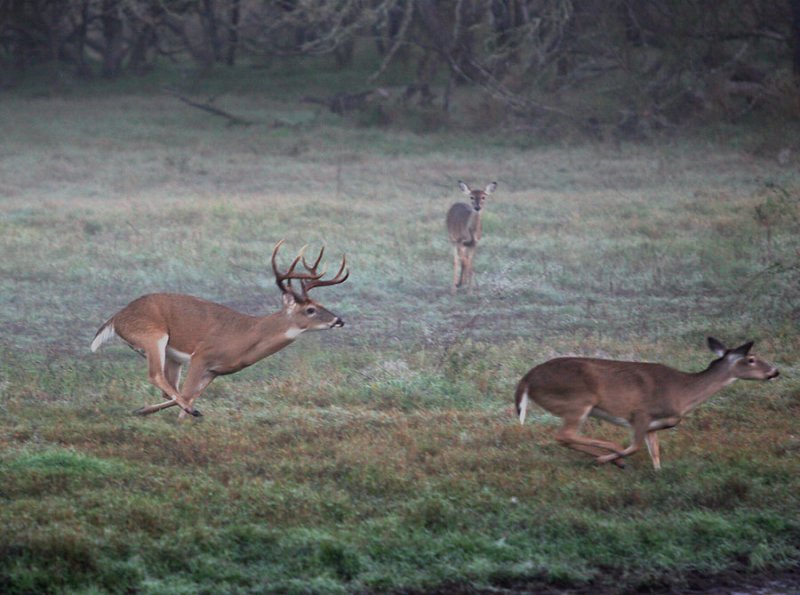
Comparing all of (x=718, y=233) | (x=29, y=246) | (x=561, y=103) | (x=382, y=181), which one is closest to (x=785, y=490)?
(x=718, y=233)

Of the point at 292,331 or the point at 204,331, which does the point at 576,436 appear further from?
the point at 204,331

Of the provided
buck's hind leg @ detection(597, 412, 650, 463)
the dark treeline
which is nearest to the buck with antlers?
buck's hind leg @ detection(597, 412, 650, 463)

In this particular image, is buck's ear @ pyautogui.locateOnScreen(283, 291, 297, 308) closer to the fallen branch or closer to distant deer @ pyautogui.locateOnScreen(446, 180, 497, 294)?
distant deer @ pyautogui.locateOnScreen(446, 180, 497, 294)

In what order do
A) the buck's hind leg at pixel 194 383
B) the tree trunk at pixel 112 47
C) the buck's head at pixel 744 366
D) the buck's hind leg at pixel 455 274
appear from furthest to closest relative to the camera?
the tree trunk at pixel 112 47, the buck's hind leg at pixel 455 274, the buck's hind leg at pixel 194 383, the buck's head at pixel 744 366

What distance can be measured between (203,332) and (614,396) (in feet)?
8.64

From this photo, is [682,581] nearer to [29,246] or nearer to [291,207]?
[29,246]

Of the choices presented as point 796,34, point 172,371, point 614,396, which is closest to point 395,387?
point 172,371

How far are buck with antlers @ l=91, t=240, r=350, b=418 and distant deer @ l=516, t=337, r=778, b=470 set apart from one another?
1.60 metres

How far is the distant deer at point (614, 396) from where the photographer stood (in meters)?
6.48

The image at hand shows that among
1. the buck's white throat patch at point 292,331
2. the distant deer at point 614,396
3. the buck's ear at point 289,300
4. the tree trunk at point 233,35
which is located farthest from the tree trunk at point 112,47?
the distant deer at point 614,396

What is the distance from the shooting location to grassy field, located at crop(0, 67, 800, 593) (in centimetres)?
536

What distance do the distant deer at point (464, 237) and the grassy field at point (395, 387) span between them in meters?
0.23

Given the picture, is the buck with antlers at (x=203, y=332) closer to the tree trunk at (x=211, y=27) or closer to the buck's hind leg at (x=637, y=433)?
the buck's hind leg at (x=637, y=433)

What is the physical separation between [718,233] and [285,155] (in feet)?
30.1
